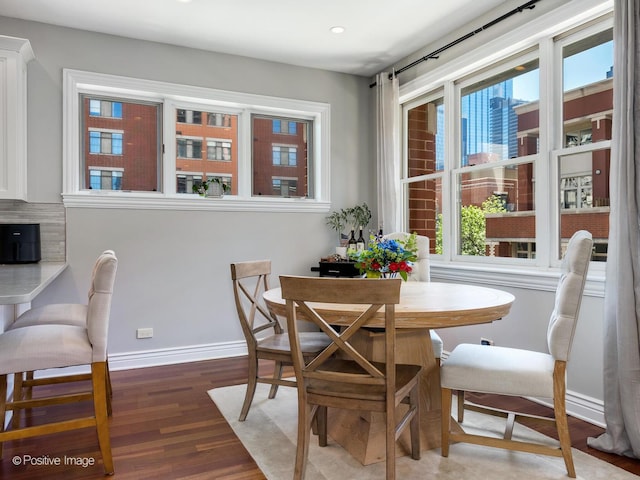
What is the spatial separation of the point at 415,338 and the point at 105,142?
3.02 metres

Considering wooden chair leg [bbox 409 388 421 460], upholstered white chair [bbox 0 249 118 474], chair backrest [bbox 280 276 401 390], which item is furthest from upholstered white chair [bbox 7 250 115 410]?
wooden chair leg [bbox 409 388 421 460]

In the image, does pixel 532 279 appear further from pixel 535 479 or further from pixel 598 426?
pixel 535 479

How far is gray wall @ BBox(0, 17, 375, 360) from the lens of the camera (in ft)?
11.5

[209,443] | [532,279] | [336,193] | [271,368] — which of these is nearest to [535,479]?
[532,279]

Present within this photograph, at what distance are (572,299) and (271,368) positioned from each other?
94.5 inches

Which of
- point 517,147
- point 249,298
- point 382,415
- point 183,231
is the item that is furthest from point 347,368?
point 183,231

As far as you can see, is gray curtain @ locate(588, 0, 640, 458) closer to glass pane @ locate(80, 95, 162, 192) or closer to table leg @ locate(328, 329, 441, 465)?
table leg @ locate(328, 329, 441, 465)

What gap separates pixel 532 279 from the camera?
2.98 metres

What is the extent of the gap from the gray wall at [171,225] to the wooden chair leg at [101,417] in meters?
A: 1.71

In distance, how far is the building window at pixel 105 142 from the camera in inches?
150

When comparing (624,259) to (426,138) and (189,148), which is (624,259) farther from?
(189,148)

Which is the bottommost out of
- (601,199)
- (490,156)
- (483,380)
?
(483,380)

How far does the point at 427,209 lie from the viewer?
4215 mm

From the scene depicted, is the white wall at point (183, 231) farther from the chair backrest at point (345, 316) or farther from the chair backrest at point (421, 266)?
the chair backrest at point (345, 316)
